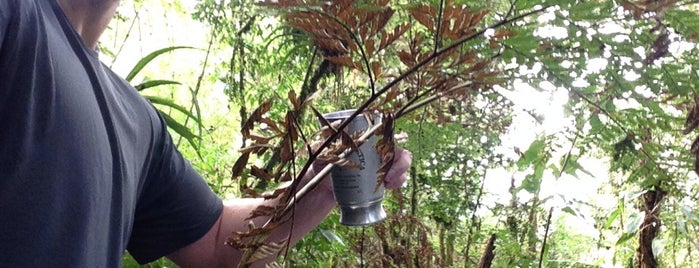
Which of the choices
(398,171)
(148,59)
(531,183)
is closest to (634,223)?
(531,183)

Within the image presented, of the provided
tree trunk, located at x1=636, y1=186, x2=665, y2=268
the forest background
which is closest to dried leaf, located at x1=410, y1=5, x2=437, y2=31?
the forest background

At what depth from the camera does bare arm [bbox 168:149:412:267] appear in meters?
1.15

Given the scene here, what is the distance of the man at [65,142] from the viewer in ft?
2.25

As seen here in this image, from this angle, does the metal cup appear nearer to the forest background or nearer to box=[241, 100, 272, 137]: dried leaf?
the forest background

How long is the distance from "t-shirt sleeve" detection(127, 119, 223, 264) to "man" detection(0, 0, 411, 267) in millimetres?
77

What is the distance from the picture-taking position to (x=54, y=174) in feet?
2.33

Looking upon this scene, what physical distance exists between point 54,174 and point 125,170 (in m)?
0.18

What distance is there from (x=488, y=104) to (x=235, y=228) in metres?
0.63

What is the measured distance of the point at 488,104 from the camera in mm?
1392

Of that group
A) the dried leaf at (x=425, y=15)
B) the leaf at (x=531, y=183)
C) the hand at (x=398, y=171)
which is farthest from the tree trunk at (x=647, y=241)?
the dried leaf at (x=425, y=15)

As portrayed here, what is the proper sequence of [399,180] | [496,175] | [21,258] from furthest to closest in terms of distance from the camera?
[496,175]
[399,180]
[21,258]

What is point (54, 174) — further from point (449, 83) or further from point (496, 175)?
point (496, 175)

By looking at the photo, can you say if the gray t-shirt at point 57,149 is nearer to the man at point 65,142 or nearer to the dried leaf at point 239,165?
the man at point 65,142

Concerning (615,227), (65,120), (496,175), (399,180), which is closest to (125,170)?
(65,120)
